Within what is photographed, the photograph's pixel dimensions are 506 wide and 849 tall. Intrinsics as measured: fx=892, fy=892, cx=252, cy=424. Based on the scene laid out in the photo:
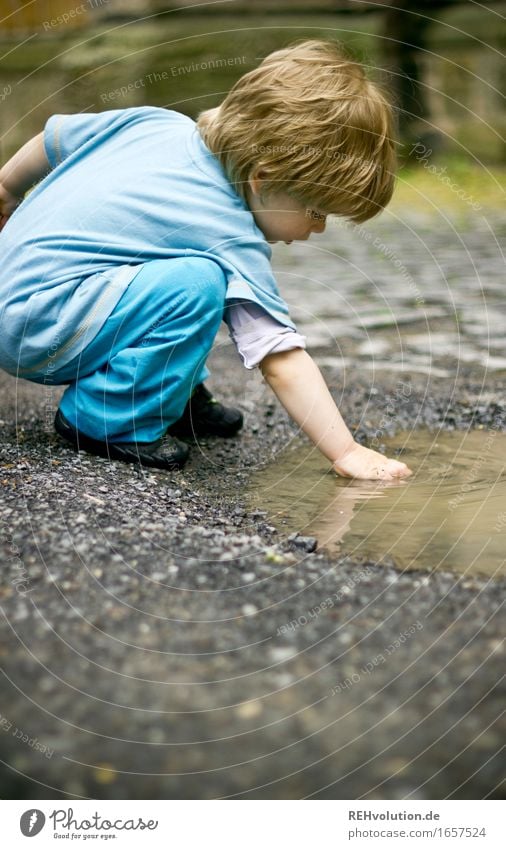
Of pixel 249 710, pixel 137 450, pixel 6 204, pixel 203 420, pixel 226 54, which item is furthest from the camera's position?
pixel 226 54

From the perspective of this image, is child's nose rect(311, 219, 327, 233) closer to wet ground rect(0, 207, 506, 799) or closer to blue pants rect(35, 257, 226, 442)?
blue pants rect(35, 257, 226, 442)

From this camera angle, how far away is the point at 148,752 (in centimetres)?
101

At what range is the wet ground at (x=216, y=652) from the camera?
1.00 meters

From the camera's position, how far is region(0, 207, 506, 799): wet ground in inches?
39.3

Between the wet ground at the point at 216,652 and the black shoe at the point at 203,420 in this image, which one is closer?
the wet ground at the point at 216,652

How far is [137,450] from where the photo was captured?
192 cm

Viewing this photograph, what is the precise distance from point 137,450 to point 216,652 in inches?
33.1

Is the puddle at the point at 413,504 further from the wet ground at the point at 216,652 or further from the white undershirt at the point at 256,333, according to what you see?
the white undershirt at the point at 256,333

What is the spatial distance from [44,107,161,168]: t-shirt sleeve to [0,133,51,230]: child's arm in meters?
0.03

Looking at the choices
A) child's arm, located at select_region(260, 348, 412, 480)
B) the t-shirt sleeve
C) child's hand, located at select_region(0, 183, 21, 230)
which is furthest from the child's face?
child's hand, located at select_region(0, 183, 21, 230)

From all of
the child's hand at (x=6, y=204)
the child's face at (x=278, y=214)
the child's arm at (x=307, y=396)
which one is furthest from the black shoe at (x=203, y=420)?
the child's hand at (x=6, y=204)

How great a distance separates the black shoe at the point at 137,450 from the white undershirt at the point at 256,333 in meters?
0.27

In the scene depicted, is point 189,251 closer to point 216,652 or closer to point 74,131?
point 74,131

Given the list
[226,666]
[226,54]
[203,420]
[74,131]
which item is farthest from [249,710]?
[226,54]
